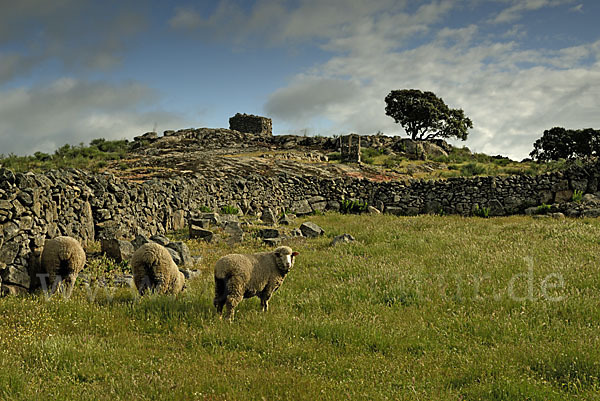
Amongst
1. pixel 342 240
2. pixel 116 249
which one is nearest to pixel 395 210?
Result: pixel 342 240

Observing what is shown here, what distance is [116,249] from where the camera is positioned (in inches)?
413

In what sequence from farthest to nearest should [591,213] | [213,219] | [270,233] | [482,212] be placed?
1. [482,212]
2. [591,213]
3. [213,219]
4. [270,233]

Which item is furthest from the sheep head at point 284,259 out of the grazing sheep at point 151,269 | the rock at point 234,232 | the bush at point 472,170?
the bush at point 472,170

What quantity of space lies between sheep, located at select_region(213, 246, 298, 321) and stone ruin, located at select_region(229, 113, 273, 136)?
4233cm

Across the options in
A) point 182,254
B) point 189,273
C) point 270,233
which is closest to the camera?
point 189,273

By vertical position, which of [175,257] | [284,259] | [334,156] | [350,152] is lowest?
[175,257]

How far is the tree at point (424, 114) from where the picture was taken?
59.6 m

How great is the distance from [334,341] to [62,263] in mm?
5745

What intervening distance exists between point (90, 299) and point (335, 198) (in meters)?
20.6

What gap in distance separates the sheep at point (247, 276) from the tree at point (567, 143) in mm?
62950

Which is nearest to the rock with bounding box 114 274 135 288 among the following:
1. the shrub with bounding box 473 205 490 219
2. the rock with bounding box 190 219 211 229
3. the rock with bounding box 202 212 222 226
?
the rock with bounding box 190 219 211 229

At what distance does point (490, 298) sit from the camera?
25.3ft

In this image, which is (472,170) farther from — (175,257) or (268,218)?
(175,257)

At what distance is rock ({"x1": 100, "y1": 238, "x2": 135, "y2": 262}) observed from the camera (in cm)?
1044
